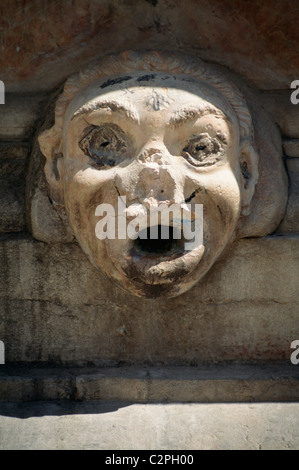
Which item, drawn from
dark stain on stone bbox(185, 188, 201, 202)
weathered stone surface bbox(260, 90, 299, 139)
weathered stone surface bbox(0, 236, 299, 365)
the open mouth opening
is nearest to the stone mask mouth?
the open mouth opening

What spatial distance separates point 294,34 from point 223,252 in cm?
95

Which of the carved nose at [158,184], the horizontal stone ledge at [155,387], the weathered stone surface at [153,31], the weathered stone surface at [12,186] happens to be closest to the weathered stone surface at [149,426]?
the horizontal stone ledge at [155,387]

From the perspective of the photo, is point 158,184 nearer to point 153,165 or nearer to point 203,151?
point 153,165

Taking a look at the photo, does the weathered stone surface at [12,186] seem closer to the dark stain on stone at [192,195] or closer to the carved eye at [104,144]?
the carved eye at [104,144]

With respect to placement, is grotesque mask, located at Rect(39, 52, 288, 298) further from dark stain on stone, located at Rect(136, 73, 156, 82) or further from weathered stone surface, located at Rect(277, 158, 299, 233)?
weathered stone surface, located at Rect(277, 158, 299, 233)

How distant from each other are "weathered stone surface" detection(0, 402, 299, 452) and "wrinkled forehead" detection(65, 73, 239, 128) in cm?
115

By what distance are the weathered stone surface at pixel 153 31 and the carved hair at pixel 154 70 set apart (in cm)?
13

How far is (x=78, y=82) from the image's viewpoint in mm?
2713

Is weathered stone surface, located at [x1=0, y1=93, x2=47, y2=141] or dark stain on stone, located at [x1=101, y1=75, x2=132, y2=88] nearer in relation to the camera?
dark stain on stone, located at [x1=101, y1=75, x2=132, y2=88]

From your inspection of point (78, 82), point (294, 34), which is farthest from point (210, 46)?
point (78, 82)

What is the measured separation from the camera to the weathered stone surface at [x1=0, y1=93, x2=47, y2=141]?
9.62ft

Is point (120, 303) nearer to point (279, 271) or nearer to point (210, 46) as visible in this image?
point (279, 271)

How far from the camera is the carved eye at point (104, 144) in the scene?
2.54 metres

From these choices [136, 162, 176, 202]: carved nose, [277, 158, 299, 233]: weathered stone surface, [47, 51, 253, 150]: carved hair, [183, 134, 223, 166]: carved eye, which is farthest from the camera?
[277, 158, 299, 233]: weathered stone surface
